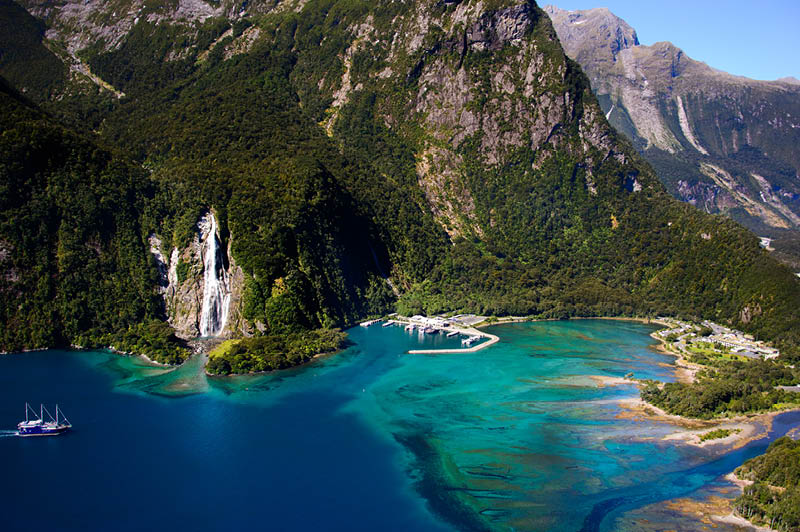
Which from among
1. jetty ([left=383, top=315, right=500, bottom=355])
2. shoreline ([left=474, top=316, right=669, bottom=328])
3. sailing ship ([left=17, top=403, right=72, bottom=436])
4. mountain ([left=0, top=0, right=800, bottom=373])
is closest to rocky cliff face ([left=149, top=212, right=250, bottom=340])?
mountain ([left=0, top=0, right=800, bottom=373])

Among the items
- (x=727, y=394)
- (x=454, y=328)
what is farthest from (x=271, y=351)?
(x=727, y=394)

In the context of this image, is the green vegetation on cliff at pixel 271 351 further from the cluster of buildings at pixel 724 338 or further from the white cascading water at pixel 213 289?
the cluster of buildings at pixel 724 338

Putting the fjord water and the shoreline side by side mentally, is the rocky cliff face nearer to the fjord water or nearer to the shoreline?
the fjord water

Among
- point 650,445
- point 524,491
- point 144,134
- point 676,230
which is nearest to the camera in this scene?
point 524,491

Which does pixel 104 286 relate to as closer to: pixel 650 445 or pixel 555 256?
pixel 650 445

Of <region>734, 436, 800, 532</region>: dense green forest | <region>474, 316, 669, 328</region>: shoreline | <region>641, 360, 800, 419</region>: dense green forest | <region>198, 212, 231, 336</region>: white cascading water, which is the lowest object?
<region>734, 436, 800, 532</region>: dense green forest

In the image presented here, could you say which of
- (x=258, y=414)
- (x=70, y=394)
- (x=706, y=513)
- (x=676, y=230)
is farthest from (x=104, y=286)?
(x=676, y=230)
